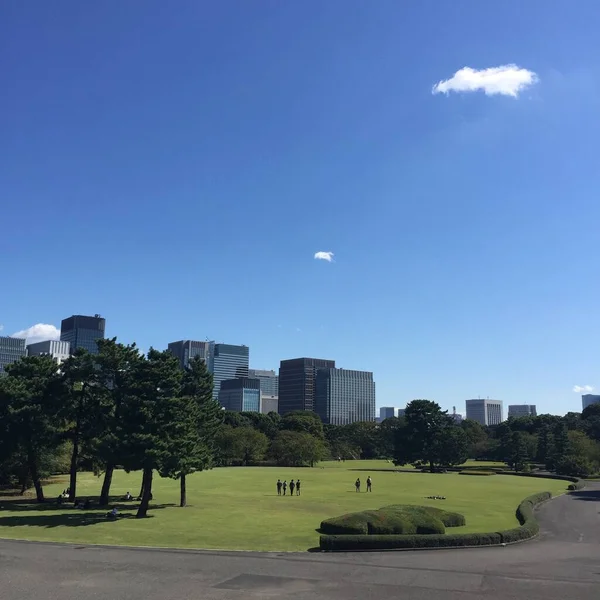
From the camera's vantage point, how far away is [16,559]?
2495cm

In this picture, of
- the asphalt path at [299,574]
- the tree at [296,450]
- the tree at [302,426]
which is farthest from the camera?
the tree at [302,426]

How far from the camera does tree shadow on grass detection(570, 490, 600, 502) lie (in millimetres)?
53906

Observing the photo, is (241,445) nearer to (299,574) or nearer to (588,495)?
(588,495)

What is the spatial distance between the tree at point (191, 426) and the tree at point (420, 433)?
61.9 m

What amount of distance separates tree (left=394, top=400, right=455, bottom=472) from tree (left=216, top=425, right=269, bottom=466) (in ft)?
94.4

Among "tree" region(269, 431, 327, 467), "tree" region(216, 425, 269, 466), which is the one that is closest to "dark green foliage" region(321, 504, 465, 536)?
"tree" region(216, 425, 269, 466)

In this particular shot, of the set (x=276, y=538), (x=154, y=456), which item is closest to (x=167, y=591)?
(x=276, y=538)

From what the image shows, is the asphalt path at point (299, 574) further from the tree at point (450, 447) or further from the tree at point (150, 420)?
the tree at point (450, 447)

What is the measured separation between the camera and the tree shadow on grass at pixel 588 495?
53906 millimetres

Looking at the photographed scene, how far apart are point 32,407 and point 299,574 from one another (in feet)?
114

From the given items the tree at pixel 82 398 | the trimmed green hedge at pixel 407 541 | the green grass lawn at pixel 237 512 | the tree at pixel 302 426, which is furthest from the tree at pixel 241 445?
the trimmed green hedge at pixel 407 541

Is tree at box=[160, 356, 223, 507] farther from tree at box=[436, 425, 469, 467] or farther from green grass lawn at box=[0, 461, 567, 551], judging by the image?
tree at box=[436, 425, 469, 467]

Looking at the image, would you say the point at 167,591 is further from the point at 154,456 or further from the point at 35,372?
the point at 35,372

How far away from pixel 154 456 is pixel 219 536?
9062 millimetres
